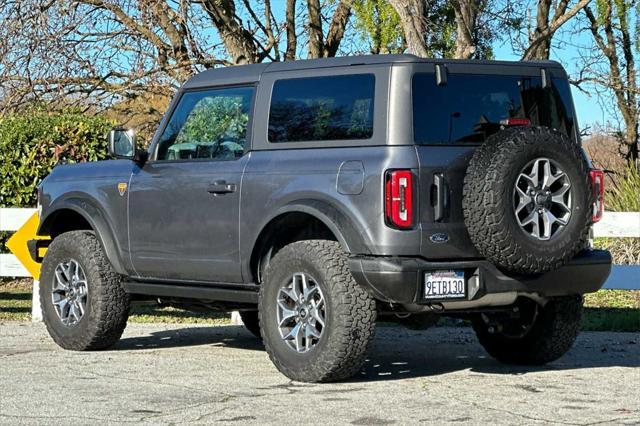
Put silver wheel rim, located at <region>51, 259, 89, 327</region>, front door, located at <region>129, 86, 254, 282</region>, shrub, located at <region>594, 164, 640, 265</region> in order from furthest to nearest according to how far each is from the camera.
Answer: shrub, located at <region>594, 164, 640, 265</region>, silver wheel rim, located at <region>51, 259, 89, 327</region>, front door, located at <region>129, 86, 254, 282</region>

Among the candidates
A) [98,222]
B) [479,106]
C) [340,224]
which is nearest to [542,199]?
[479,106]

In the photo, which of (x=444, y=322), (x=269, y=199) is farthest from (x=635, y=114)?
(x=269, y=199)

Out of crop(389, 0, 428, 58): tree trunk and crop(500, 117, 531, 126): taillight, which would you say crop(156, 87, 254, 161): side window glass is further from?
crop(389, 0, 428, 58): tree trunk

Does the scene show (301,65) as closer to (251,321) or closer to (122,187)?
(122,187)

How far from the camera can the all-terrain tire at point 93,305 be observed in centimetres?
974

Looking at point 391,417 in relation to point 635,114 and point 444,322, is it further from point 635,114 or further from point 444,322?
point 635,114

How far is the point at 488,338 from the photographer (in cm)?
953

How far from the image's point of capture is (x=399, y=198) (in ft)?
25.5

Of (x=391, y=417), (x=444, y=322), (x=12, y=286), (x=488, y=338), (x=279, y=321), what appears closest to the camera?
(x=391, y=417)

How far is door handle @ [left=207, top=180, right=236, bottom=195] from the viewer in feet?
28.7

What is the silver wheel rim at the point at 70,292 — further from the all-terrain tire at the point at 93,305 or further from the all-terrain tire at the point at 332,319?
the all-terrain tire at the point at 332,319

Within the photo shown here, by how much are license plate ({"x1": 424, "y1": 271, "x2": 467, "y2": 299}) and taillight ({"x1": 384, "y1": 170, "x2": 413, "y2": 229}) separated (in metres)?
0.34

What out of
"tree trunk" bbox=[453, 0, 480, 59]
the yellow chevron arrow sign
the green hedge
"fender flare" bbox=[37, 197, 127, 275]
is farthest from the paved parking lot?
"tree trunk" bbox=[453, 0, 480, 59]

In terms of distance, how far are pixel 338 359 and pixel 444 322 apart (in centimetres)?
476
